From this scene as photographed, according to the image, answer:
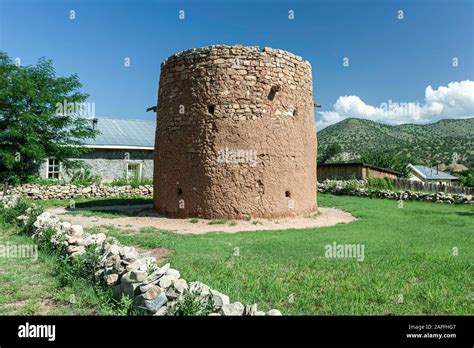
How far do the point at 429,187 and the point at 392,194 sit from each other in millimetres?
2929

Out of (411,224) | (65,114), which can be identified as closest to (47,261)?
(411,224)

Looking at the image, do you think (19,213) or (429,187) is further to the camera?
(429,187)

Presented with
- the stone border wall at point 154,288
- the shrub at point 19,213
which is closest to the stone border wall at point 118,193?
the shrub at point 19,213

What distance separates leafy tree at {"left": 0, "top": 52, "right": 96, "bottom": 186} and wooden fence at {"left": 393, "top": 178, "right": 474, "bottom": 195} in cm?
2031

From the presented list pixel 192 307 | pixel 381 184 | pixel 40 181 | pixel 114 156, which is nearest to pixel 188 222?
pixel 192 307

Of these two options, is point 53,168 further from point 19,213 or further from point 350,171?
point 350,171

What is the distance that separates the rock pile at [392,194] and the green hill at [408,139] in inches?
1480

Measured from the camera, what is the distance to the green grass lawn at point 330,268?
12.7 feet

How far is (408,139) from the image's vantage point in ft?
238

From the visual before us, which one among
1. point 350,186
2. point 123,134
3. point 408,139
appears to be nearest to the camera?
point 350,186

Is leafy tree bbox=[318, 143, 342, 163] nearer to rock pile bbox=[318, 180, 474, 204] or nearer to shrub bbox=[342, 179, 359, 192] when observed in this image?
rock pile bbox=[318, 180, 474, 204]

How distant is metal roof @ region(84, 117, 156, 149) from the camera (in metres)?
22.4
